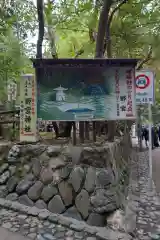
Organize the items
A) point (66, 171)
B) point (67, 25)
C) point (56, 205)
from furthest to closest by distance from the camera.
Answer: point (67, 25), point (66, 171), point (56, 205)

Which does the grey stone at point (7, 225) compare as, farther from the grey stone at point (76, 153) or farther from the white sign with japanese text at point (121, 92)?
the white sign with japanese text at point (121, 92)

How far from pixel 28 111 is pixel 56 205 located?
2.08 metres

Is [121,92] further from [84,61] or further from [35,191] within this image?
[35,191]

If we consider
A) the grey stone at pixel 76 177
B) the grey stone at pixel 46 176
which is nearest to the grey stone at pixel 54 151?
the grey stone at pixel 46 176

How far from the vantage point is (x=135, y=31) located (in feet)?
30.5

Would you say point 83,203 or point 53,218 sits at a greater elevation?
point 83,203

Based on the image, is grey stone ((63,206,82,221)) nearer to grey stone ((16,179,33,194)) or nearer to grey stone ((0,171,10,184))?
grey stone ((16,179,33,194))

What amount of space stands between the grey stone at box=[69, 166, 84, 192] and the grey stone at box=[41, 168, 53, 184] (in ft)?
1.51

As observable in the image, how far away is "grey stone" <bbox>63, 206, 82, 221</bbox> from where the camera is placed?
13.3 feet

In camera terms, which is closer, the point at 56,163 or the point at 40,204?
the point at 40,204

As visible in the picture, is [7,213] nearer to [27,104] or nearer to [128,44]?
[27,104]

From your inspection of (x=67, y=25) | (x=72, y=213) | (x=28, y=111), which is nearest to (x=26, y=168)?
(x=28, y=111)

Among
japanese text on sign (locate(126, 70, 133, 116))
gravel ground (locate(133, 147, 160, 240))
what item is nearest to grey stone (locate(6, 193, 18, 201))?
gravel ground (locate(133, 147, 160, 240))

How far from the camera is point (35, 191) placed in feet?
15.2
